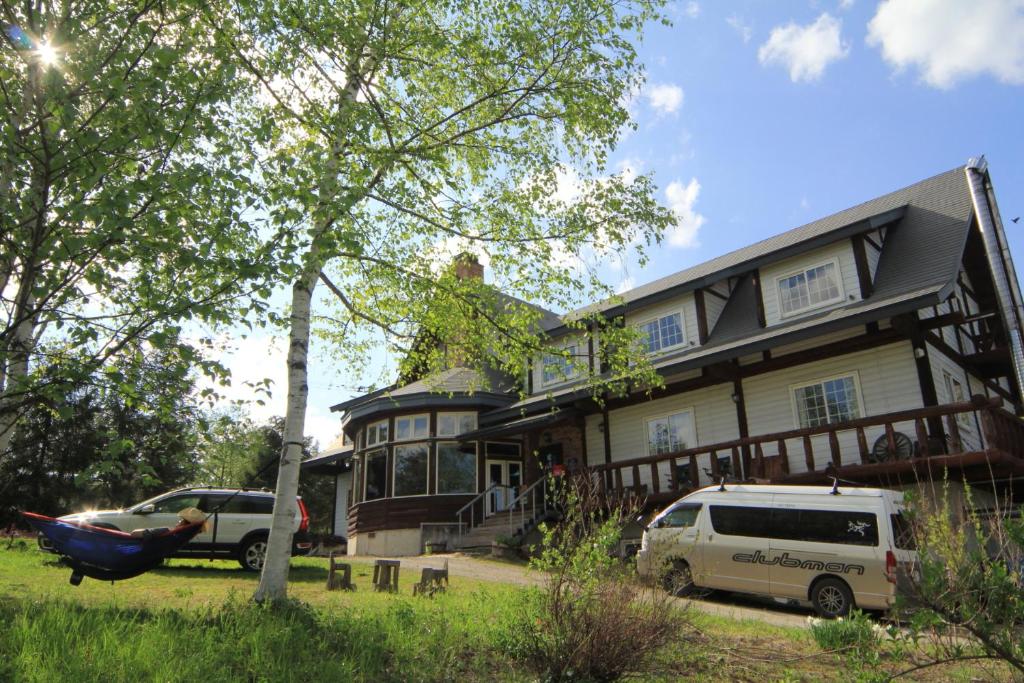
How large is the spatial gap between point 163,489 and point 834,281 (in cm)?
2759

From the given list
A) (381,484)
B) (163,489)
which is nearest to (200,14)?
(381,484)

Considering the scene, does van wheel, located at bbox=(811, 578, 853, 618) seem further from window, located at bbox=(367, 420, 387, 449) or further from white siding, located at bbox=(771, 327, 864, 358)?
window, located at bbox=(367, 420, 387, 449)

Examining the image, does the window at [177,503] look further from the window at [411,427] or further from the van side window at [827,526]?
the van side window at [827,526]

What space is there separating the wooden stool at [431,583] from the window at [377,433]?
12998 mm

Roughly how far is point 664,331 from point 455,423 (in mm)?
7518

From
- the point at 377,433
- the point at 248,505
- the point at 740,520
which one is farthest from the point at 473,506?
the point at 740,520

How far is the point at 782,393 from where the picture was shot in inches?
629

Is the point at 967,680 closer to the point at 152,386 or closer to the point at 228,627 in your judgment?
the point at 228,627

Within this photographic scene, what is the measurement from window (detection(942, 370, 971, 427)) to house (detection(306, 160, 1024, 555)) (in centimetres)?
6

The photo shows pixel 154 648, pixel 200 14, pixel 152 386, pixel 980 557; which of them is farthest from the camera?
pixel 200 14

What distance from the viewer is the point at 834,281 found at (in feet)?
53.1

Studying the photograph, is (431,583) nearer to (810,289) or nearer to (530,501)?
(530,501)

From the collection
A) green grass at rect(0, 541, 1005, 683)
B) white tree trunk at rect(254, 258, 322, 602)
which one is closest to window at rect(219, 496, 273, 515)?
green grass at rect(0, 541, 1005, 683)

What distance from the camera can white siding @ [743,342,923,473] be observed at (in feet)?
46.1
